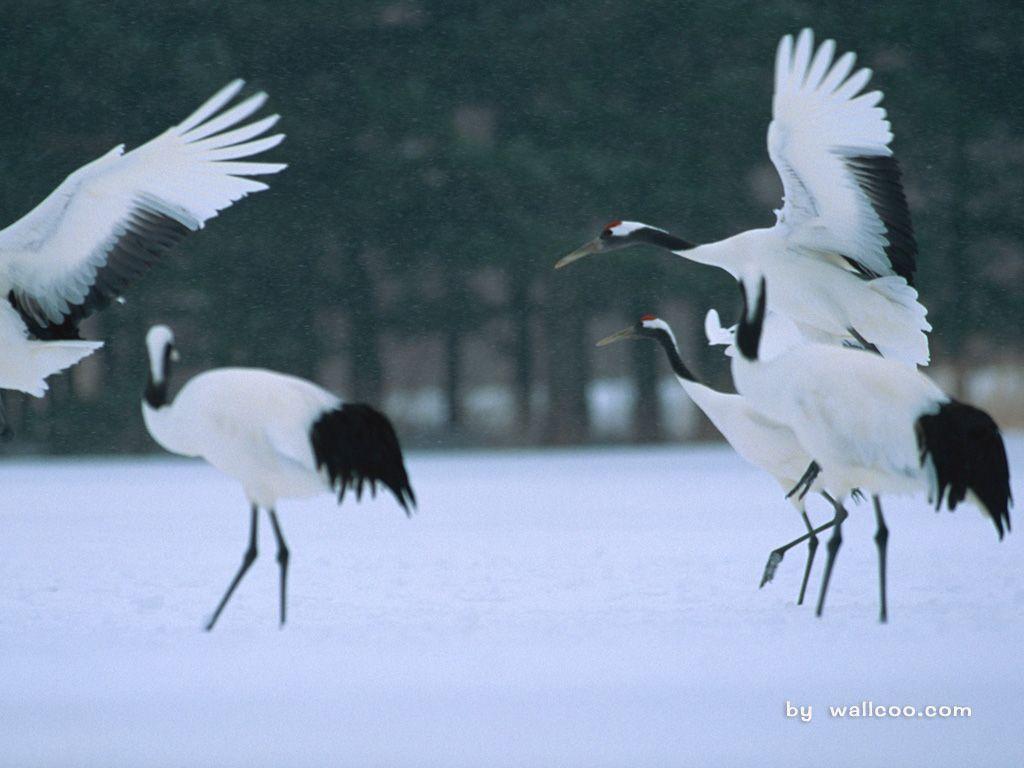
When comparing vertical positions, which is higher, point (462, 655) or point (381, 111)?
point (381, 111)

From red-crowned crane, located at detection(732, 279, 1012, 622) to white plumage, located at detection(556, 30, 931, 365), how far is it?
0.65m

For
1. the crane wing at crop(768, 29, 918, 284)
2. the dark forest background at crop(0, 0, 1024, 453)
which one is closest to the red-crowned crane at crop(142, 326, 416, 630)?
the crane wing at crop(768, 29, 918, 284)

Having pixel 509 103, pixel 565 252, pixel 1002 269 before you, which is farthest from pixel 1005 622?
pixel 1002 269

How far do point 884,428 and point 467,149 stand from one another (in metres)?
11.5

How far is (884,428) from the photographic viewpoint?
15.4ft

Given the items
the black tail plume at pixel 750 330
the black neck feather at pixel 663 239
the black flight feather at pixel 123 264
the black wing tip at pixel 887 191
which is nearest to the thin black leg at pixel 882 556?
the black tail plume at pixel 750 330

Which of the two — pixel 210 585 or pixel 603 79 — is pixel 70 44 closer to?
pixel 603 79

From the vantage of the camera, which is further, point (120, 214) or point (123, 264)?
point (123, 264)

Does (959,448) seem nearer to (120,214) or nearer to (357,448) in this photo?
(357,448)

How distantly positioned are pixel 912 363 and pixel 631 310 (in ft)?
35.7

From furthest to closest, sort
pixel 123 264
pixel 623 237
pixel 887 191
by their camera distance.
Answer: pixel 623 237
pixel 123 264
pixel 887 191

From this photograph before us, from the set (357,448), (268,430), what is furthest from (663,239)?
(268,430)

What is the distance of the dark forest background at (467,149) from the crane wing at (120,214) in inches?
385

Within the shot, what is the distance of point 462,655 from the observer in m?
4.53
